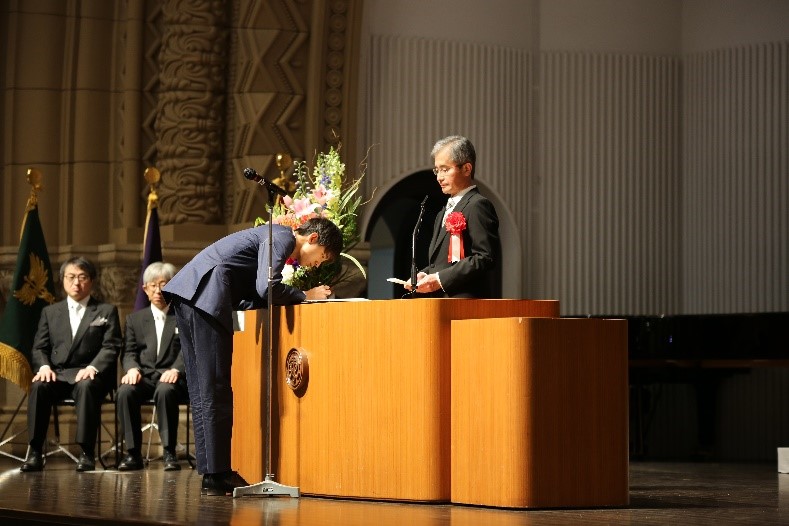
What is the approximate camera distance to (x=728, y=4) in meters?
10.2

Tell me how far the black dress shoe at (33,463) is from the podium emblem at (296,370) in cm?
227

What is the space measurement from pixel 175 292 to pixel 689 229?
5.91m

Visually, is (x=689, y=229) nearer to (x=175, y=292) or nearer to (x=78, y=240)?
(x=78, y=240)

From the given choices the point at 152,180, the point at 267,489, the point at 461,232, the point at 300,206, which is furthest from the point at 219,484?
the point at 152,180

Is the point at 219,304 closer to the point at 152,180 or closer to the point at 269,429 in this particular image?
the point at 269,429

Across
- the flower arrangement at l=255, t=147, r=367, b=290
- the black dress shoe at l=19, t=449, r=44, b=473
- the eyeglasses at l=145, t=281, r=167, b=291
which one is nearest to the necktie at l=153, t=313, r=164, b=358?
the eyeglasses at l=145, t=281, r=167, b=291

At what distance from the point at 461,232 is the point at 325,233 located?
56 centimetres

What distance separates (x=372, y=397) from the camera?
5.05 meters

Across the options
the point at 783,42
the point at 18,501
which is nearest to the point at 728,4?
the point at 783,42

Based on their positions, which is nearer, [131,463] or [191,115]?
[131,463]

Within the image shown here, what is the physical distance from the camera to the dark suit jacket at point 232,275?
5234mm

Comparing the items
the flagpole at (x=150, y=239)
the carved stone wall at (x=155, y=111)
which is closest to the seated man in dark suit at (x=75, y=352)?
the flagpole at (x=150, y=239)

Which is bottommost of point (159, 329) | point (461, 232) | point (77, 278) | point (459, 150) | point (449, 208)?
point (159, 329)

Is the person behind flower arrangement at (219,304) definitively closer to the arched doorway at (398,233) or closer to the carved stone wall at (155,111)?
the carved stone wall at (155,111)
